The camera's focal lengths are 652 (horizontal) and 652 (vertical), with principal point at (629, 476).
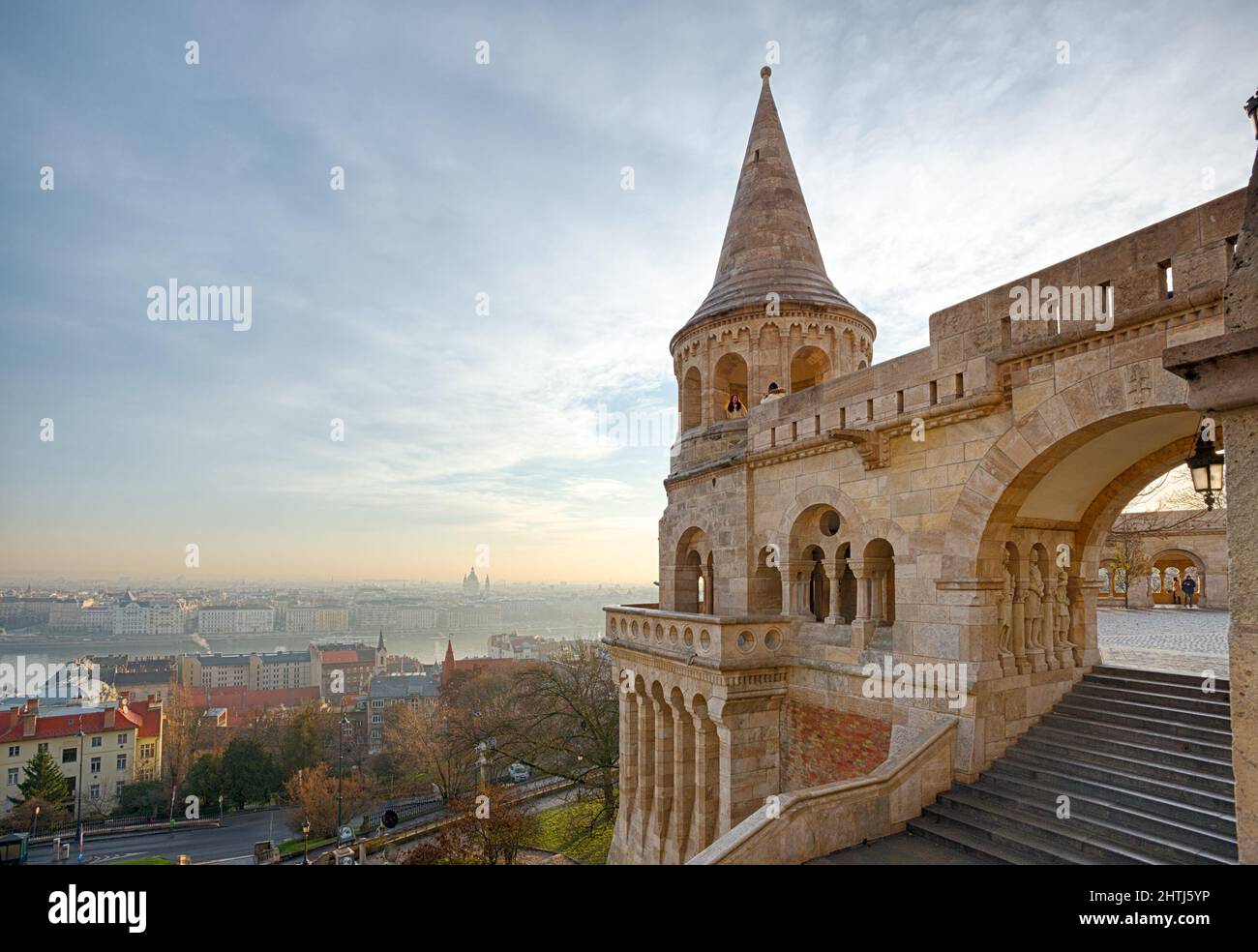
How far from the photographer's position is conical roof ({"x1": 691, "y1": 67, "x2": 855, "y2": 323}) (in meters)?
15.9

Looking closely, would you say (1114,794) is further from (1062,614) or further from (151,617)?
(151,617)

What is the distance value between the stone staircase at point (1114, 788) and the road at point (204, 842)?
1342 inches

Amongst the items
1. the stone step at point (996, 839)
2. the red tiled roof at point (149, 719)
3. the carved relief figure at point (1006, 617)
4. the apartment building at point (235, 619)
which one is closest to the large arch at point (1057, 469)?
the carved relief figure at point (1006, 617)

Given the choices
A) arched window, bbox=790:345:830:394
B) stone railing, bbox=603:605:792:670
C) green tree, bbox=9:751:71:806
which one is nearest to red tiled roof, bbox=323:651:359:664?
green tree, bbox=9:751:71:806

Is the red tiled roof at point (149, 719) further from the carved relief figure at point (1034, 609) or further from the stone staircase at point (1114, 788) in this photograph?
the carved relief figure at point (1034, 609)

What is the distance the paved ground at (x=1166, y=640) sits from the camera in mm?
9484

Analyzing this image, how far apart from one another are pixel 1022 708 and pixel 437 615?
6896 inches

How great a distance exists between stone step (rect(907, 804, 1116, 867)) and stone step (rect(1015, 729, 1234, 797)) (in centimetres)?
144

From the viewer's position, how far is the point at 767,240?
647 inches

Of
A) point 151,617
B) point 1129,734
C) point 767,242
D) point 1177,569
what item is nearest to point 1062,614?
point 1129,734

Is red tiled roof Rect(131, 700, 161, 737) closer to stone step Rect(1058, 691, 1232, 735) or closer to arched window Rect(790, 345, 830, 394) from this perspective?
arched window Rect(790, 345, 830, 394)
